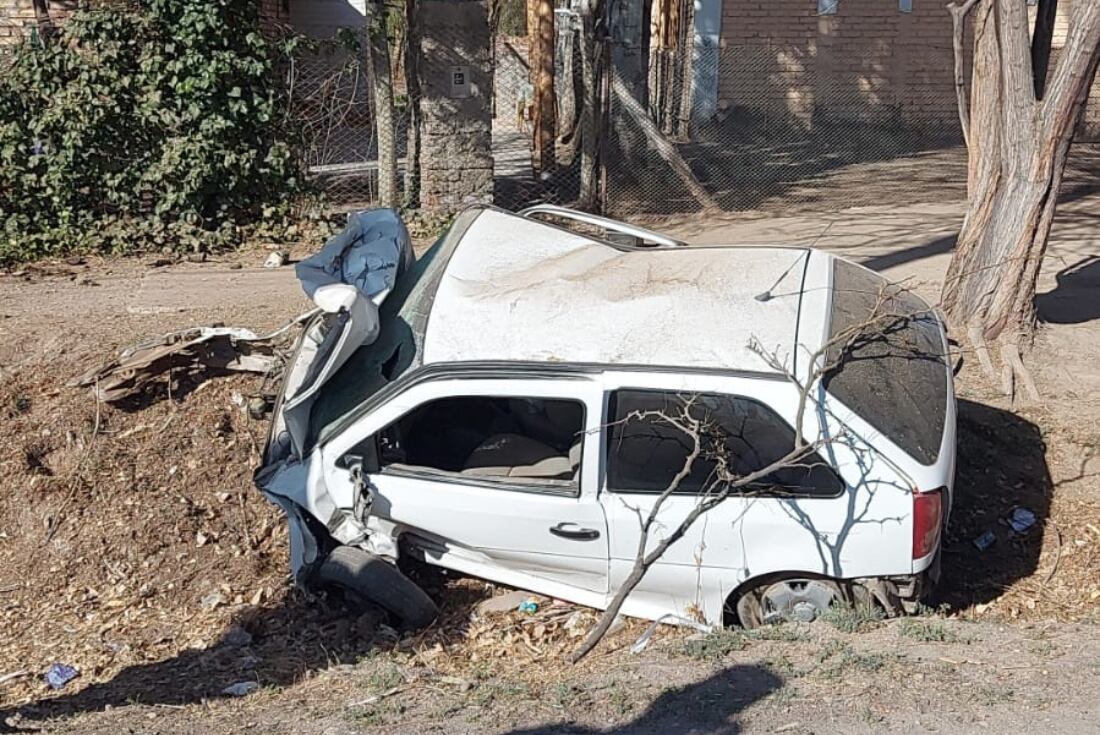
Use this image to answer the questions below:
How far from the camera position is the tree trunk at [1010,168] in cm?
804

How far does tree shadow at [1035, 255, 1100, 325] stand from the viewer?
9242 millimetres

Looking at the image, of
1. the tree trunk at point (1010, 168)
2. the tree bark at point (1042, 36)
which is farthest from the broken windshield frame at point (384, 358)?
the tree bark at point (1042, 36)

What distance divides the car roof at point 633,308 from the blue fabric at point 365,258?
1.27ft

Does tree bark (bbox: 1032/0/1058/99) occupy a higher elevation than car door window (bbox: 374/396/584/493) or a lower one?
higher

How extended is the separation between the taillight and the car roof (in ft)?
2.57

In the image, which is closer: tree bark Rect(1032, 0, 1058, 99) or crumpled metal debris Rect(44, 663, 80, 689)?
crumpled metal debris Rect(44, 663, 80, 689)

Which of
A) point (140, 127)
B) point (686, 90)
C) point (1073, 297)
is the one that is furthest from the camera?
point (686, 90)

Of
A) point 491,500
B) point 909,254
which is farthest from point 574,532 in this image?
point 909,254

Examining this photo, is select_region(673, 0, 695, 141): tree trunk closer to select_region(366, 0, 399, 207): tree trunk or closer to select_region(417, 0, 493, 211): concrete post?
select_region(417, 0, 493, 211): concrete post

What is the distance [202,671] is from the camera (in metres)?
5.70

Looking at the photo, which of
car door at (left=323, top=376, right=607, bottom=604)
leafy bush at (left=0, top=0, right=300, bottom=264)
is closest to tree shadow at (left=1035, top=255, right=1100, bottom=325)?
car door at (left=323, top=376, right=607, bottom=604)

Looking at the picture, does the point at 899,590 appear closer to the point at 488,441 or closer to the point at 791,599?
the point at 791,599

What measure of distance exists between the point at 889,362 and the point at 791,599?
1.16 meters

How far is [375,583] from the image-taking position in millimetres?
5648
